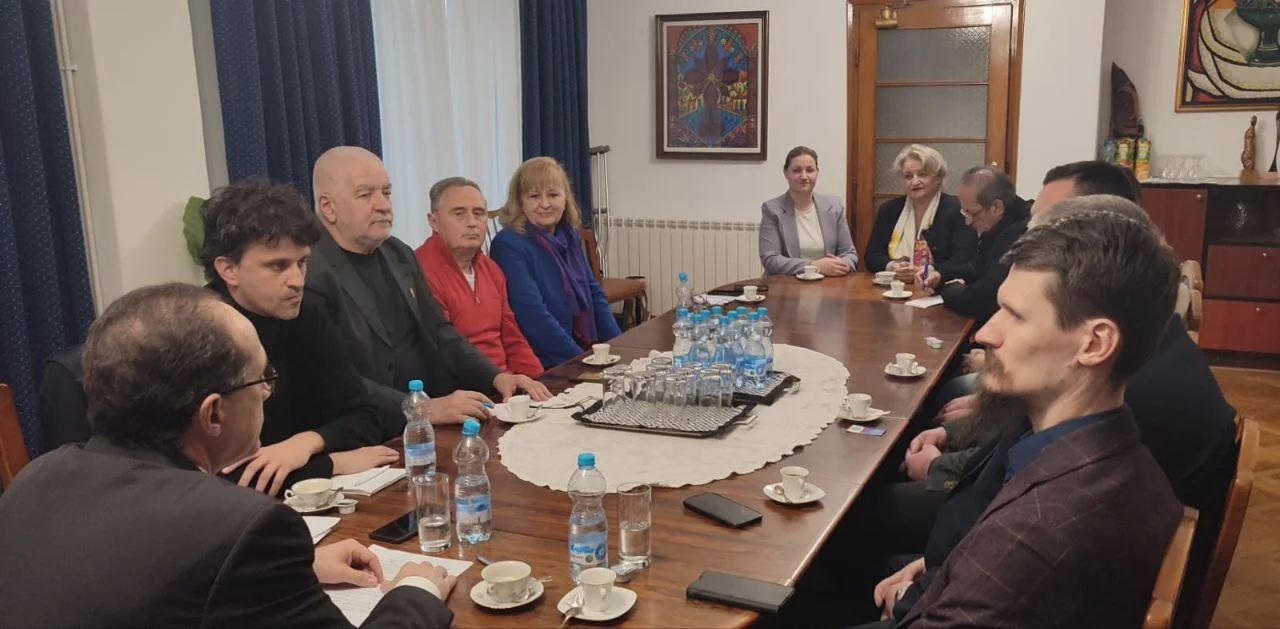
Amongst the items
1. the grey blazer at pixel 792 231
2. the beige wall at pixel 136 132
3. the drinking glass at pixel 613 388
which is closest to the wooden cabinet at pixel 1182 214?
the grey blazer at pixel 792 231

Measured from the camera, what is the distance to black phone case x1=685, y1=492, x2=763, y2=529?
68.0 inches

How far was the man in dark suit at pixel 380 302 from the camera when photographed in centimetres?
262

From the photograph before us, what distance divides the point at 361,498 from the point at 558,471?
1.30 feet

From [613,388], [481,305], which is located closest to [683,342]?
[613,388]

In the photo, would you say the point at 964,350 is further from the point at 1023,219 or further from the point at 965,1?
the point at 965,1

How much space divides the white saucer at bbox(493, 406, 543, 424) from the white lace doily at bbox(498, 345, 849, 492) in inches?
0.8

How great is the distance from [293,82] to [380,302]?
4.52ft

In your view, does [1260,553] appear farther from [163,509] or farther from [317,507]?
[163,509]

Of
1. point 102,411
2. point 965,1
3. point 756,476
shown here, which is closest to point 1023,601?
point 756,476

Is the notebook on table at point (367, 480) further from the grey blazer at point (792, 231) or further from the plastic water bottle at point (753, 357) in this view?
the grey blazer at point (792, 231)

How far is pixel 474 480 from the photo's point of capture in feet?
5.55

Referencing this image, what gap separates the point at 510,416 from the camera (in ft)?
7.72

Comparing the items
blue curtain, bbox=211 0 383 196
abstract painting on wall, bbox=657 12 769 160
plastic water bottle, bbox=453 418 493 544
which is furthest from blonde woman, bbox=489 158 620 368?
abstract painting on wall, bbox=657 12 769 160

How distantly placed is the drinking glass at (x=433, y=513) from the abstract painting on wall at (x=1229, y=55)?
17.8 ft
